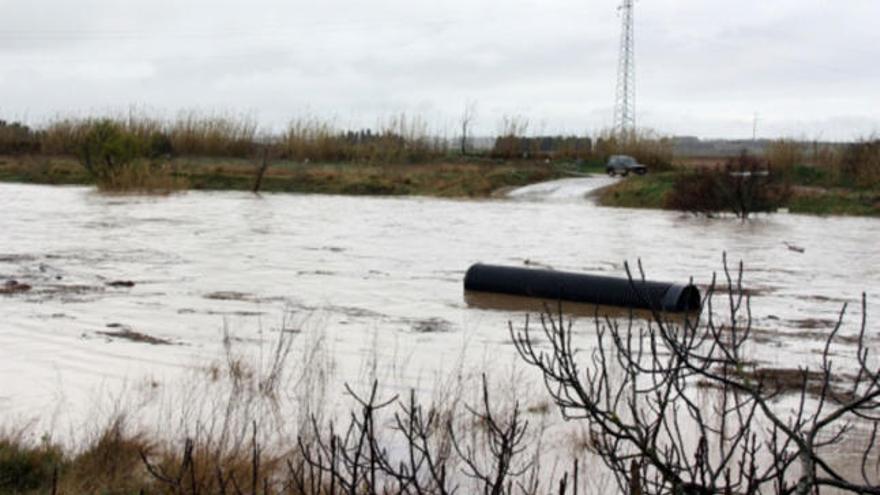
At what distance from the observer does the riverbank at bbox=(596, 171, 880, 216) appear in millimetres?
32812

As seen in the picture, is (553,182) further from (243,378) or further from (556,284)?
(243,378)

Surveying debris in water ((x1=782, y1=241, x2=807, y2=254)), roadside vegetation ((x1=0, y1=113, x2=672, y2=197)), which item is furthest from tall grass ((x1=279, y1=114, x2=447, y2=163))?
debris in water ((x1=782, y1=241, x2=807, y2=254))

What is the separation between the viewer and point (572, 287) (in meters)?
12.4

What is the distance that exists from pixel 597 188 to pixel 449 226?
45.7ft

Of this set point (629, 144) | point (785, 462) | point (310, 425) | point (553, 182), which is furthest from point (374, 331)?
point (629, 144)

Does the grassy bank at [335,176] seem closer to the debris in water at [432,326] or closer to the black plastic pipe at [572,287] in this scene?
the black plastic pipe at [572,287]

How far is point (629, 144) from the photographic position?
168 feet

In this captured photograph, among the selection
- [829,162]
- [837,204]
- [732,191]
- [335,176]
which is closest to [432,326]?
[732,191]

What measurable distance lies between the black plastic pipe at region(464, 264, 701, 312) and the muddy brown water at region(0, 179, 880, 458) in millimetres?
238

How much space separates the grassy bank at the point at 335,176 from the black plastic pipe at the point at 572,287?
24.8 m

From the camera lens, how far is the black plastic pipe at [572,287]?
11625 millimetres

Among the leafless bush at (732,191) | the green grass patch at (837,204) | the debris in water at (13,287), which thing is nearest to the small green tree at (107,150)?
the leafless bush at (732,191)

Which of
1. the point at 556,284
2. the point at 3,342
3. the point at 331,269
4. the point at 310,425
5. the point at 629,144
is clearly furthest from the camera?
the point at 629,144

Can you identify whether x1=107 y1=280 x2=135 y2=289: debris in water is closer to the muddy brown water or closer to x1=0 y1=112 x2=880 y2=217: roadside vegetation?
the muddy brown water
